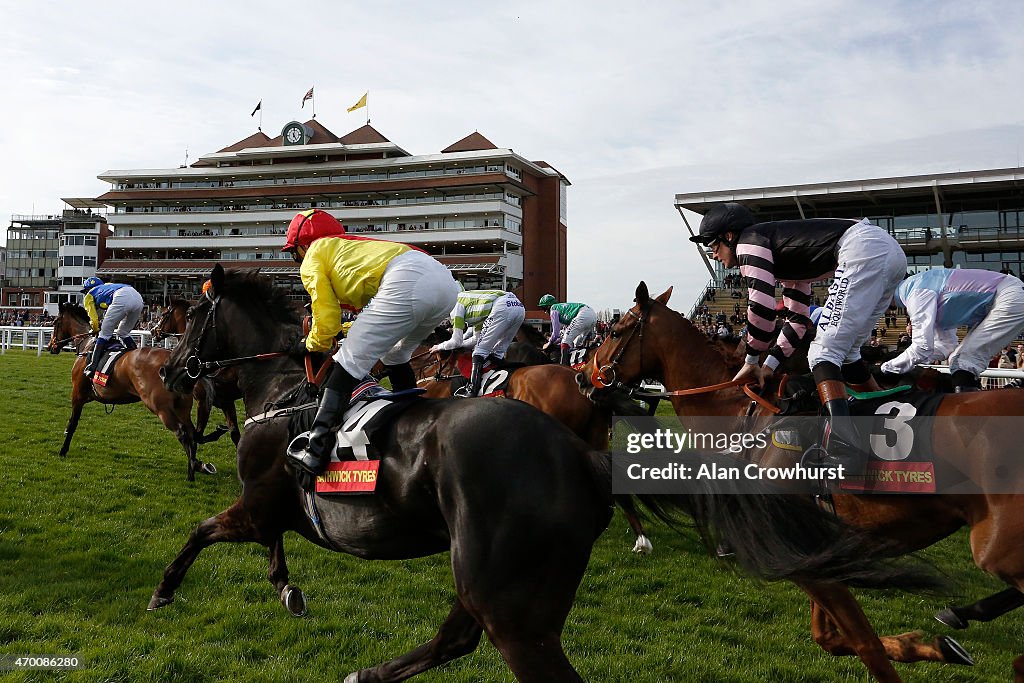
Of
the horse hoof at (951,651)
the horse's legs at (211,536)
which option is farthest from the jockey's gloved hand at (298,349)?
the horse hoof at (951,651)

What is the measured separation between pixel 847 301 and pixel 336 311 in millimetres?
2254

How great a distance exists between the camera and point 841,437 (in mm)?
2973

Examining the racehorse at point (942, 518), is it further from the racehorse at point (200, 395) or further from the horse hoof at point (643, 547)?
the racehorse at point (200, 395)

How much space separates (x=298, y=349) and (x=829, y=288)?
100 inches

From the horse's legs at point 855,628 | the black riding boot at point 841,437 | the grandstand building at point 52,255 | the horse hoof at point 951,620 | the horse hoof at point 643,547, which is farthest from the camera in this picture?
the grandstand building at point 52,255

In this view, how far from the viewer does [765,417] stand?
11.9 feet

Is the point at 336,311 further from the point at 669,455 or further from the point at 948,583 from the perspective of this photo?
the point at 948,583

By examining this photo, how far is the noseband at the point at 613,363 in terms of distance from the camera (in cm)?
461

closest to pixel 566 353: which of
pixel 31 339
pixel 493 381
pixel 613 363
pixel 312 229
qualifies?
pixel 493 381

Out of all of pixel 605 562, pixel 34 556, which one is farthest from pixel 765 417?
pixel 34 556

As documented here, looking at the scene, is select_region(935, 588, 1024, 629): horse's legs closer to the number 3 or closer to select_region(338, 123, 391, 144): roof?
the number 3

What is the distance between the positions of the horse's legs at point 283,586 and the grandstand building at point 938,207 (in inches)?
1007

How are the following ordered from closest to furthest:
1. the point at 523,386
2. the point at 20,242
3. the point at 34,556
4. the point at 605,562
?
the point at 34,556 < the point at 605,562 < the point at 523,386 < the point at 20,242

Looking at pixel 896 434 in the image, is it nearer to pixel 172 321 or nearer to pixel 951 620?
pixel 951 620
